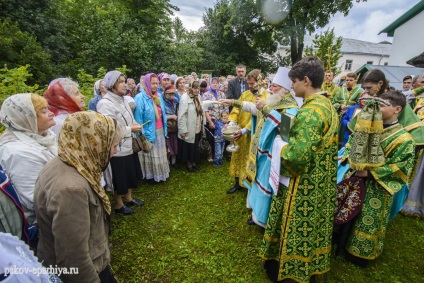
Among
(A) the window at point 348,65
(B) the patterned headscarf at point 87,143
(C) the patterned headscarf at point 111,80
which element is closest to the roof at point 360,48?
(A) the window at point 348,65

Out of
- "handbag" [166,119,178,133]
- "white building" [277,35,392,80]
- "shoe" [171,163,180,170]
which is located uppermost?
"white building" [277,35,392,80]

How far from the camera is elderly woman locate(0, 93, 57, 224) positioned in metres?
1.74

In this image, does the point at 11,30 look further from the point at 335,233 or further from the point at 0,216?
the point at 335,233

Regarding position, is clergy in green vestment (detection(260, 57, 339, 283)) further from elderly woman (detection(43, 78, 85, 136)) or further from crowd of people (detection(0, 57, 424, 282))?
elderly woman (detection(43, 78, 85, 136))

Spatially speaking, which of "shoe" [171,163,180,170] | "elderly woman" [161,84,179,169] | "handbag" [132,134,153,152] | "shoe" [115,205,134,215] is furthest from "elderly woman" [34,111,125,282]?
"shoe" [171,163,180,170]

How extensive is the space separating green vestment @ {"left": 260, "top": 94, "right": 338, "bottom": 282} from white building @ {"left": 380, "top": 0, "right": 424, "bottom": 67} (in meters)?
19.9

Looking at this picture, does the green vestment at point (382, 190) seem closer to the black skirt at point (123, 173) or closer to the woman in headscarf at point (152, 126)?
the black skirt at point (123, 173)

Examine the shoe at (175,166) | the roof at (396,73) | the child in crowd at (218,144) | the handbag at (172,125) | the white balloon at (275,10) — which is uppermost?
the white balloon at (275,10)

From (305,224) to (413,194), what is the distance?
136 inches

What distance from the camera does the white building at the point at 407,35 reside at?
1647 cm

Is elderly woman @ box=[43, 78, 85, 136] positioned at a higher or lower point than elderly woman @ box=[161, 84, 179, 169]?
higher

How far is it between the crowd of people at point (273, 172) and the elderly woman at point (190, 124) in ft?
5.48

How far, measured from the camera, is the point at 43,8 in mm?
11555

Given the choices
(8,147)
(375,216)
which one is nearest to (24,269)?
(8,147)
